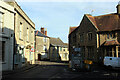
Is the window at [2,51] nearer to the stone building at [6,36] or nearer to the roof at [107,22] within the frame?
the stone building at [6,36]

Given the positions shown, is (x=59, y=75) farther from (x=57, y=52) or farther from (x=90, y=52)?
(x=57, y=52)

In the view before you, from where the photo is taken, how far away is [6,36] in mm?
16734

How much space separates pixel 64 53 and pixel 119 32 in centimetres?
3490

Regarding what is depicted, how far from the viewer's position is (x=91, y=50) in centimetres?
3073

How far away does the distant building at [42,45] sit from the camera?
49253 millimetres

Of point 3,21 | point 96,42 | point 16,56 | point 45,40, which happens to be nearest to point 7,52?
point 16,56

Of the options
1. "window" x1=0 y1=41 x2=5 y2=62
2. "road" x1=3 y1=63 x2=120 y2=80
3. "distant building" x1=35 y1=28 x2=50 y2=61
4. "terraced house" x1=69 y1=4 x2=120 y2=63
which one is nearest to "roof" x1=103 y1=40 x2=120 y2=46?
"terraced house" x1=69 y1=4 x2=120 y2=63

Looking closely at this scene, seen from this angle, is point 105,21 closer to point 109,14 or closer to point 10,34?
point 109,14

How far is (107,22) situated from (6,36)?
2107 centimetres

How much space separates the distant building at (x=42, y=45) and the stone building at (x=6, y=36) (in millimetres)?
30778

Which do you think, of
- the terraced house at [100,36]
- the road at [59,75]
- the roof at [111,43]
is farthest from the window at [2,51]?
the roof at [111,43]

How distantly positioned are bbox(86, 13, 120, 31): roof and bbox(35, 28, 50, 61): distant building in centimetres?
2188

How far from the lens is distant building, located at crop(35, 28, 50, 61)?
162ft

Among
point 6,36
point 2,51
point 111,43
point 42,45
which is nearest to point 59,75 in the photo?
point 2,51
